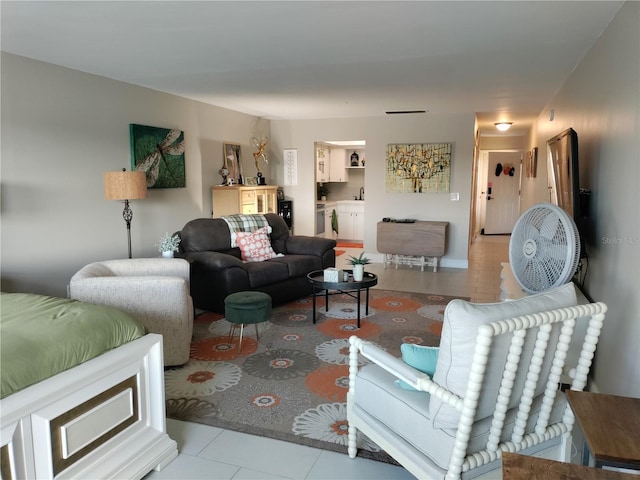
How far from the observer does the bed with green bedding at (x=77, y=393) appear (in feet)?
5.32

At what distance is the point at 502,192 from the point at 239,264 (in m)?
8.74

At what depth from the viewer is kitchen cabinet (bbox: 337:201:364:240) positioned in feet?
32.3

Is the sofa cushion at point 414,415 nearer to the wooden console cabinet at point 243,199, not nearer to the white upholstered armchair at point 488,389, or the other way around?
the white upholstered armchair at point 488,389

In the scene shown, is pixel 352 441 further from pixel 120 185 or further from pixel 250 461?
pixel 120 185

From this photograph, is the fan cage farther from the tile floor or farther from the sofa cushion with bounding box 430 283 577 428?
the tile floor

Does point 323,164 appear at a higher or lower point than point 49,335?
higher

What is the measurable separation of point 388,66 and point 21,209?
3274 mm

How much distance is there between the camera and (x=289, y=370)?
327 centimetres

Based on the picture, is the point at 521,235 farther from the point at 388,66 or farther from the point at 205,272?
the point at 205,272

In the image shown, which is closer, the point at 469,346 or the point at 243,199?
the point at 469,346

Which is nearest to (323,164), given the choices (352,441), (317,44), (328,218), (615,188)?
(328,218)

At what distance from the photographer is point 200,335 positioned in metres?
3.99

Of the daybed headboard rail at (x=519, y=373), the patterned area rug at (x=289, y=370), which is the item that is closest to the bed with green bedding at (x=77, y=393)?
the patterned area rug at (x=289, y=370)


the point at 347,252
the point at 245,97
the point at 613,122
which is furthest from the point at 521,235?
the point at 347,252
